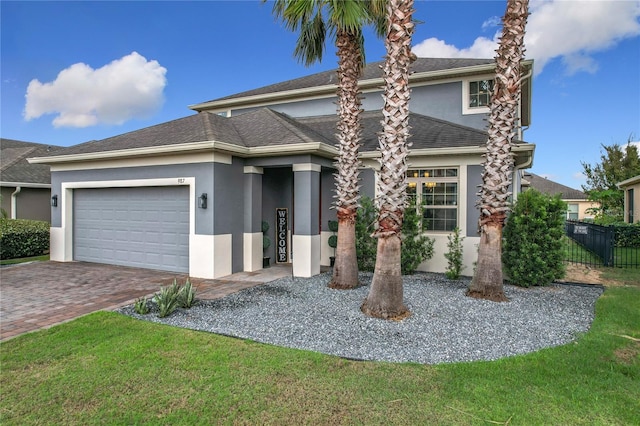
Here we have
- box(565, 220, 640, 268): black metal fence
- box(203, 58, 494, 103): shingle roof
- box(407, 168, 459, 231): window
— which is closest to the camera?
box(407, 168, 459, 231): window

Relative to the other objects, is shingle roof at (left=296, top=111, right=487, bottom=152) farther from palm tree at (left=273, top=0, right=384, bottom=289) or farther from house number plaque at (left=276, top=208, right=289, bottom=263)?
house number plaque at (left=276, top=208, right=289, bottom=263)

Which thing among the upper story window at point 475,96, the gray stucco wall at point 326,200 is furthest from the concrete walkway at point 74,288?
the upper story window at point 475,96

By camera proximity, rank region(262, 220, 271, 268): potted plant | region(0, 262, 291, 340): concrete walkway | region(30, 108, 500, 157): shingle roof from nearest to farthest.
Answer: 1. region(0, 262, 291, 340): concrete walkway
2. region(30, 108, 500, 157): shingle roof
3. region(262, 220, 271, 268): potted plant

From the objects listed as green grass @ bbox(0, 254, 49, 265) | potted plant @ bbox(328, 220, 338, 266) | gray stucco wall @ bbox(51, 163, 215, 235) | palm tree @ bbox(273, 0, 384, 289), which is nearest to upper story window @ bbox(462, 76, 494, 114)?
palm tree @ bbox(273, 0, 384, 289)

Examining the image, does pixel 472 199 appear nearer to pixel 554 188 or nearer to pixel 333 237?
pixel 333 237

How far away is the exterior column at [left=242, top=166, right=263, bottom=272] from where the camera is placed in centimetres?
1023

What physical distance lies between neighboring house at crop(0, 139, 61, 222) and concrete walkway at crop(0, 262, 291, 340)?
569 cm

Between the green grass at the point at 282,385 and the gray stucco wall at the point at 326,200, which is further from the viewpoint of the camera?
the gray stucco wall at the point at 326,200

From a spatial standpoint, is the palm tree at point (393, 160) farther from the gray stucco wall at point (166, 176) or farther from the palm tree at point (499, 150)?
the gray stucco wall at point (166, 176)

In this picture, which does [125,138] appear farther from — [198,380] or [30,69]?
[198,380]

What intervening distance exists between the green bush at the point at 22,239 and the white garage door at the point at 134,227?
2.60 metres

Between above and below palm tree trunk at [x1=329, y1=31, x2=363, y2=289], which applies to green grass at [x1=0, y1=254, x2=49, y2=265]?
below

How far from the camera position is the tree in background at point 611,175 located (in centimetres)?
2586

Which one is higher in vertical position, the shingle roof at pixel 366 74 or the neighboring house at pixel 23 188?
the shingle roof at pixel 366 74
